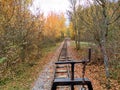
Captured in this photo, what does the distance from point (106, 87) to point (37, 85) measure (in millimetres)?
3740

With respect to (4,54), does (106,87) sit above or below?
below

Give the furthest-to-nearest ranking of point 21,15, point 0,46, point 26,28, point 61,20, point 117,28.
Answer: point 61,20 < point 26,28 < point 21,15 < point 117,28 < point 0,46

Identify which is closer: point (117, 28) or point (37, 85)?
point (37, 85)

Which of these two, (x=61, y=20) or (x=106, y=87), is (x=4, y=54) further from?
(x=61, y=20)

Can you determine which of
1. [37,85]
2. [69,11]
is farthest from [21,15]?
[69,11]

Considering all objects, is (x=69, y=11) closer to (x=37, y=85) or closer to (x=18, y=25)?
(x=18, y=25)

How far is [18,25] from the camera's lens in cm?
2012

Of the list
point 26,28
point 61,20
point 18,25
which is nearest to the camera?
point 18,25

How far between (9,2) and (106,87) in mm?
9644

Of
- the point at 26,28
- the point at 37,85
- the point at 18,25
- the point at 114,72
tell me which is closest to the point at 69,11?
the point at 26,28

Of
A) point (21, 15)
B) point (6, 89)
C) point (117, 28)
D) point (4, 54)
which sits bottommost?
point (6, 89)

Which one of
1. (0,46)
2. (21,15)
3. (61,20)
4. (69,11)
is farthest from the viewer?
(61,20)

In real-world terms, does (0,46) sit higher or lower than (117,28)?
lower

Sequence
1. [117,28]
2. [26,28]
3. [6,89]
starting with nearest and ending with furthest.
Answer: [6,89], [117,28], [26,28]
